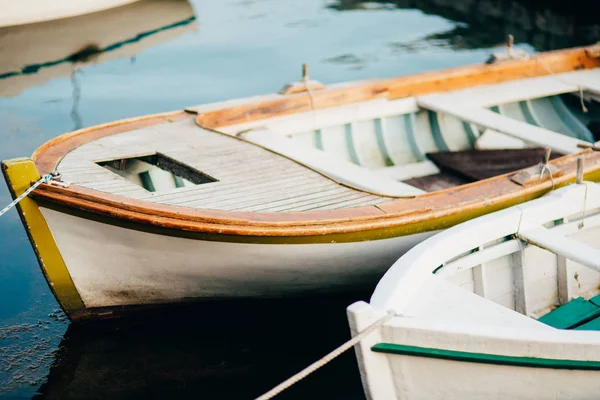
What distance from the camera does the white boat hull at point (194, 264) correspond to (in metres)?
5.92

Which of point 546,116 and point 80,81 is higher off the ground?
point 80,81

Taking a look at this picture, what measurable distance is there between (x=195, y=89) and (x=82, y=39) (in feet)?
15.5

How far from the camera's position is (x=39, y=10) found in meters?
17.8

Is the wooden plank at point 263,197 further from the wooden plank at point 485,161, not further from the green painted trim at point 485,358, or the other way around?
the wooden plank at point 485,161

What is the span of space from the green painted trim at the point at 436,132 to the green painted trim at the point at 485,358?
15.3 ft

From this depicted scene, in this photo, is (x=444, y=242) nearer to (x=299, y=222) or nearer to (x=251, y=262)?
(x=299, y=222)

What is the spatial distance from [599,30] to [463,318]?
14.2 m

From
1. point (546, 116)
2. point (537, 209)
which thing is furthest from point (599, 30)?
point (537, 209)

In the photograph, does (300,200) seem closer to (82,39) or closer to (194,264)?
(194,264)

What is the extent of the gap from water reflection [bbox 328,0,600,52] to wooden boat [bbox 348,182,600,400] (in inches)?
425

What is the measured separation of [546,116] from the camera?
9.21 metres

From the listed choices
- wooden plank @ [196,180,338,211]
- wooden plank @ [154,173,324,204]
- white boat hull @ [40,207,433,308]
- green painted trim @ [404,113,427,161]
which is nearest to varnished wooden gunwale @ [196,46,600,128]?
green painted trim @ [404,113,427,161]

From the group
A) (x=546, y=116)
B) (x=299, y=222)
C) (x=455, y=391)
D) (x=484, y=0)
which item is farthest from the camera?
(x=484, y=0)

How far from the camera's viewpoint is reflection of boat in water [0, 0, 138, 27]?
17.5 m
